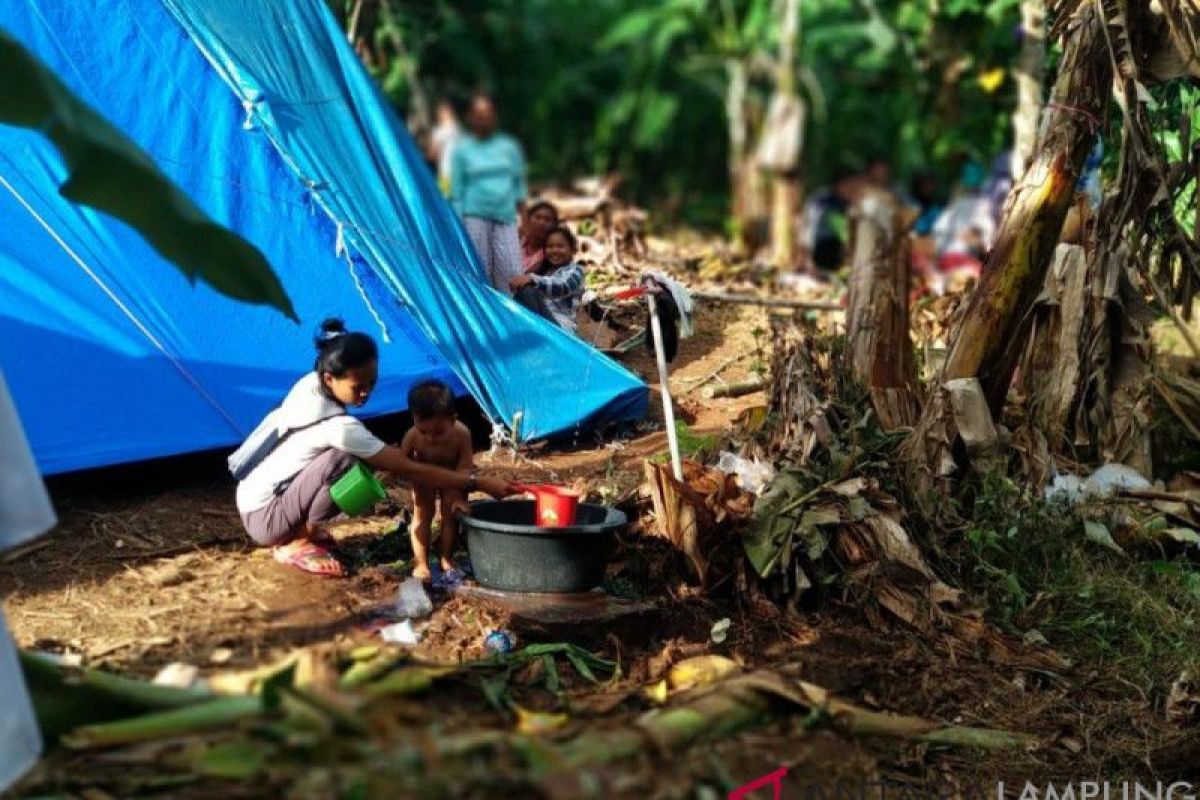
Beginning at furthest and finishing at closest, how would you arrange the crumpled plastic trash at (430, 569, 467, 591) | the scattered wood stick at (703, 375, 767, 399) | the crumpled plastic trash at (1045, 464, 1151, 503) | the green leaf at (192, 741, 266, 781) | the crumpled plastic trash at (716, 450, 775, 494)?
the scattered wood stick at (703, 375, 767, 399), the crumpled plastic trash at (1045, 464, 1151, 503), the crumpled plastic trash at (716, 450, 775, 494), the crumpled plastic trash at (430, 569, 467, 591), the green leaf at (192, 741, 266, 781)

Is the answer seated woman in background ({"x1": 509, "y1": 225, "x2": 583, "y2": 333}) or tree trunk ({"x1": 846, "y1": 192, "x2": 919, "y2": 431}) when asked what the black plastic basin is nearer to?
tree trunk ({"x1": 846, "y1": 192, "x2": 919, "y2": 431})

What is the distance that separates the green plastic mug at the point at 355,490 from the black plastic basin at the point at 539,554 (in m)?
0.33

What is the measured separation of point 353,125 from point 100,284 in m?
1.36

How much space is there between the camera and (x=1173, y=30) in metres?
6.87

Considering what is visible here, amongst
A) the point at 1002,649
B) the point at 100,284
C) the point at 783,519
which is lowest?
the point at 1002,649

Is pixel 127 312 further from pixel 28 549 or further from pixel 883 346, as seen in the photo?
pixel 883 346

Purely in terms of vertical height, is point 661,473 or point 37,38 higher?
point 37,38

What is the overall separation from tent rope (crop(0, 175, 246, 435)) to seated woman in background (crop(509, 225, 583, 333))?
1530 mm

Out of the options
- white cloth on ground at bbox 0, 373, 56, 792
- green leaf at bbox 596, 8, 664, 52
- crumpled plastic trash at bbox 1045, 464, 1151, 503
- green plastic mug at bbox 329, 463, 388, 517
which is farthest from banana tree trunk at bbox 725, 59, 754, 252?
white cloth on ground at bbox 0, 373, 56, 792

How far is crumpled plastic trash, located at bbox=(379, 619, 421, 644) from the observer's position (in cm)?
520

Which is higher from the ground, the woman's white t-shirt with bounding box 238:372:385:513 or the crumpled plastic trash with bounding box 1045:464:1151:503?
the woman's white t-shirt with bounding box 238:372:385:513

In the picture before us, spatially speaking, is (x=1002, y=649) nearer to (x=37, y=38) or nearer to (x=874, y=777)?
(x=874, y=777)

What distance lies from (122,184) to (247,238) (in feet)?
8.91

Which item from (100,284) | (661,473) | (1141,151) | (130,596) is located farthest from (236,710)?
(1141,151)
